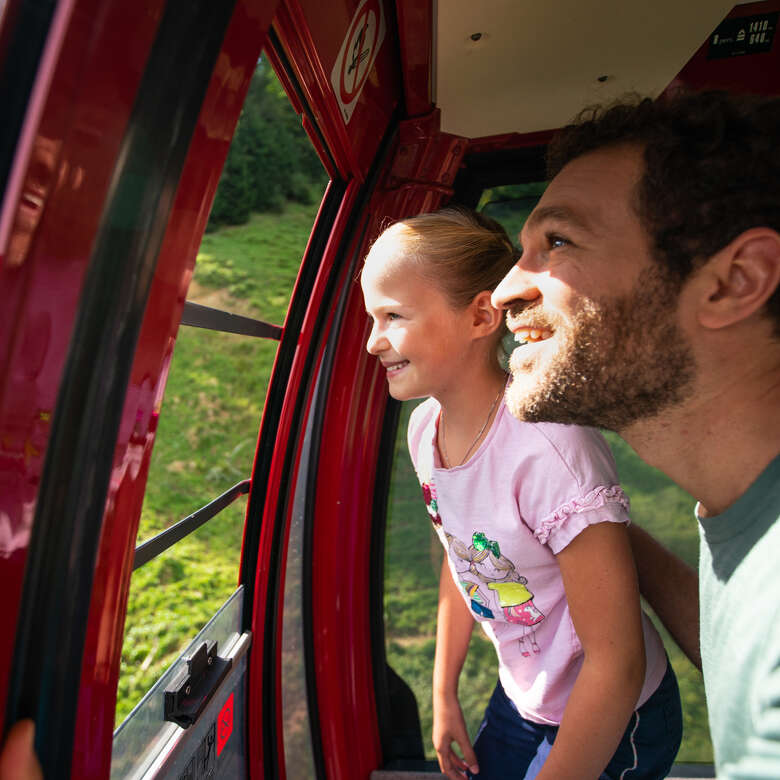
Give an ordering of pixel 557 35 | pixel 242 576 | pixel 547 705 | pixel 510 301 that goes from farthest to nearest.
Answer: pixel 242 576 < pixel 557 35 < pixel 547 705 < pixel 510 301

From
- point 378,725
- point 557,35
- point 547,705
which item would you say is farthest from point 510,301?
point 378,725

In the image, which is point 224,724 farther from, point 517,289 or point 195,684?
point 517,289

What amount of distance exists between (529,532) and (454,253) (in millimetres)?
717

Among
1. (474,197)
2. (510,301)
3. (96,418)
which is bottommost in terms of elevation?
(96,418)

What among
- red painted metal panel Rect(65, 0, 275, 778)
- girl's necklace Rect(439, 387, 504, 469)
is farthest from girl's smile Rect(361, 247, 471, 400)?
red painted metal panel Rect(65, 0, 275, 778)

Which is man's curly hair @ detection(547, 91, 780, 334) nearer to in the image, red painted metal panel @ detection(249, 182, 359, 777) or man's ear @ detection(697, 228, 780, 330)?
man's ear @ detection(697, 228, 780, 330)

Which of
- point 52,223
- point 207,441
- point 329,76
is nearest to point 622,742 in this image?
point 52,223

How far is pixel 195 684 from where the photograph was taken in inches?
54.9

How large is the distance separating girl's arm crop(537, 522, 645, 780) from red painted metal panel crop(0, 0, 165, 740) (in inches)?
39.6

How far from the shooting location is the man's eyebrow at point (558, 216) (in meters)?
1.15

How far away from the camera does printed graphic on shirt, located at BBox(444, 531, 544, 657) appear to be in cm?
140

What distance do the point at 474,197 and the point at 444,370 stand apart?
1.20 meters

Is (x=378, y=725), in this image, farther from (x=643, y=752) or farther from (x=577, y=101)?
(x=577, y=101)

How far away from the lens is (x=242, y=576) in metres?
1.85
